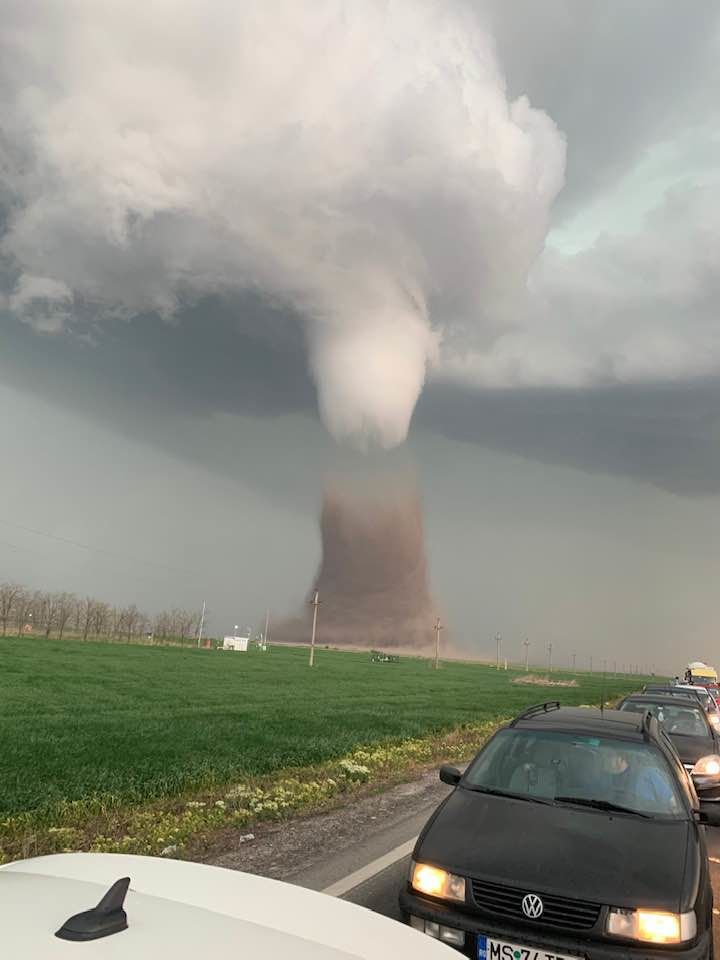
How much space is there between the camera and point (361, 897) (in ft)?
17.5

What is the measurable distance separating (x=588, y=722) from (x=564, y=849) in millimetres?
1947

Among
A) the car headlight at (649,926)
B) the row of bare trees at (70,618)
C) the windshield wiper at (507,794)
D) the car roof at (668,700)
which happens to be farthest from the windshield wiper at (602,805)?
the row of bare trees at (70,618)

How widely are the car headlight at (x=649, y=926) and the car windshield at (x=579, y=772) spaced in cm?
106

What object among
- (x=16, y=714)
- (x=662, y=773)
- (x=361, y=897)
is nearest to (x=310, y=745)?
(x=361, y=897)

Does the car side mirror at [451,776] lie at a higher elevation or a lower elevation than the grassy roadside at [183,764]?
higher

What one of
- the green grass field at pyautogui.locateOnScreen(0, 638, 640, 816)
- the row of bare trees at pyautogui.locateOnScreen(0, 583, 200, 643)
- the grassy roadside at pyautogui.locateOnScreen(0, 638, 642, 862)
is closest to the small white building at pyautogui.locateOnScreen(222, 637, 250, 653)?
the row of bare trees at pyautogui.locateOnScreen(0, 583, 200, 643)

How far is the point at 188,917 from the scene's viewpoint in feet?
6.86

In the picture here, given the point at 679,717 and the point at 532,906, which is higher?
the point at 679,717

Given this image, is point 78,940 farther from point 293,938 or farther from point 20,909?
point 293,938

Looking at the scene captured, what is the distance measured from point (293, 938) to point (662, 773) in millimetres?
4111

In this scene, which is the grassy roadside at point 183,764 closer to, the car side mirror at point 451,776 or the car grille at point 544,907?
the car side mirror at point 451,776

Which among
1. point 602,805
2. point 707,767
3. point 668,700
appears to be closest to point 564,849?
point 602,805

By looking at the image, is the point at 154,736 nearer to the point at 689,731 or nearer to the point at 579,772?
the point at 689,731

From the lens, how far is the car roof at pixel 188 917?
1828mm
